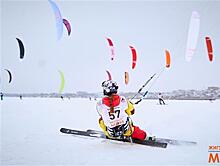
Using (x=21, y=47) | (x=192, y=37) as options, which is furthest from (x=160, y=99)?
(x=21, y=47)

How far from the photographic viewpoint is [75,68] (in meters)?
2.43

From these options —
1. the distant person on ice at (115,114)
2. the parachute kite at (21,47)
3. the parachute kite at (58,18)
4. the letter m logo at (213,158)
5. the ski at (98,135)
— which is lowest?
the letter m logo at (213,158)

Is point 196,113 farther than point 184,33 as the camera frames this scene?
Yes

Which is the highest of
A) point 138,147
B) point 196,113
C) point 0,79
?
point 0,79

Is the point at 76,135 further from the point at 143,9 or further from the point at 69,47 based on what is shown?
the point at 143,9

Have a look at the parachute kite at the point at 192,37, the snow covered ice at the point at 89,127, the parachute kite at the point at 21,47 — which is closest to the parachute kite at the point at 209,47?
the parachute kite at the point at 192,37

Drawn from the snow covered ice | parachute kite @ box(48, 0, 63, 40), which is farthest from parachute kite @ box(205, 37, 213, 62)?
parachute kite @ box(48, 0, 63, 40)

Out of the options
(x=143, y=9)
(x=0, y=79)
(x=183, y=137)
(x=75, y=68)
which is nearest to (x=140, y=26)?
(x=143, y=9)

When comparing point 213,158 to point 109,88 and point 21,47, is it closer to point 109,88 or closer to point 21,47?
point 109,88

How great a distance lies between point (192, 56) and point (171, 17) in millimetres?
413

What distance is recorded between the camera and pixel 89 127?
2.23 metres

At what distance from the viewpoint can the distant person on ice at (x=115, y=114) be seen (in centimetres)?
189

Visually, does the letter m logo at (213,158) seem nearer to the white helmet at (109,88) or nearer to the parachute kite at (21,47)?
the white helmet at (109,88)

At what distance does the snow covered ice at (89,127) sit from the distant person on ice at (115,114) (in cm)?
9
